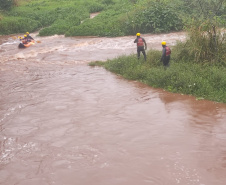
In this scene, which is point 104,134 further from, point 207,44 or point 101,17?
point 101,17

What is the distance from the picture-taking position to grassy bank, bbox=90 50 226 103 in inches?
424

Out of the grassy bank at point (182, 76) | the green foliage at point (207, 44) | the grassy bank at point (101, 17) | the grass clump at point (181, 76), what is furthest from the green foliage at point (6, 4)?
the green foliage at point (207, 44)

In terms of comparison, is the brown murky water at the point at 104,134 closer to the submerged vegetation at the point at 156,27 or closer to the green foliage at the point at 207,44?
the submerged vegetation at the point at 156,27

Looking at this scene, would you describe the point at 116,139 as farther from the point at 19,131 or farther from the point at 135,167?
the point at 19,131

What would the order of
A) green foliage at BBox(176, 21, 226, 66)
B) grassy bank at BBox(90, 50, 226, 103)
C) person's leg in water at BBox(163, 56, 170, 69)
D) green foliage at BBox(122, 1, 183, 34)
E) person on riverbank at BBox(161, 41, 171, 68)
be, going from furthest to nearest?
green foliage at BBox(122, 1, 183, 34), person's leg in water at BBox(163, 56, 170, 69), person on riverbank at BBox(161, 41, 171, 68), green foliage at BBox(176, 21, 226, 66), grassy bank at BBox(90, 50, 226, 103)

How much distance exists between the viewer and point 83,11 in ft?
107

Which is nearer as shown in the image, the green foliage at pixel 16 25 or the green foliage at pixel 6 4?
the green foliage at pixel 16 25

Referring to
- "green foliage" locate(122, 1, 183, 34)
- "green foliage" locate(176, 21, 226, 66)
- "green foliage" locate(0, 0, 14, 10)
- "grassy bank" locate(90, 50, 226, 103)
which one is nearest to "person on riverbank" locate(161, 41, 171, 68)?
"grassy bank" locate(90, 50, 226, 103)

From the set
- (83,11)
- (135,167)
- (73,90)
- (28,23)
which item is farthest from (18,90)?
(83,11)

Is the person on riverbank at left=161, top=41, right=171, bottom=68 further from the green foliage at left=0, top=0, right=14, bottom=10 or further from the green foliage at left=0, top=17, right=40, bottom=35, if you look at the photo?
the green foliage at left=0, top=0, right=14, bottom=10

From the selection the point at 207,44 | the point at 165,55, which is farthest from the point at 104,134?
the point at 207,44

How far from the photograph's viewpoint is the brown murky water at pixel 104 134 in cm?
641

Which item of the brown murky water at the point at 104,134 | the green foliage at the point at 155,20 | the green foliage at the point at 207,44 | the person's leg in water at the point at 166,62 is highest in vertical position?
the green foliage at the point at 155,20

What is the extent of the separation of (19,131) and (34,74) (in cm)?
706
